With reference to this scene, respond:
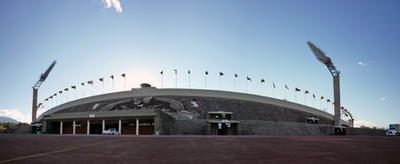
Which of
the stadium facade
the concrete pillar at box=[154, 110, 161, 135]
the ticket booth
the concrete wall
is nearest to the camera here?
the concrete pillar at box=[154, 110, 161, 135]

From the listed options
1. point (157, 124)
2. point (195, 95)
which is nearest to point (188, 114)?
point (157, 124)

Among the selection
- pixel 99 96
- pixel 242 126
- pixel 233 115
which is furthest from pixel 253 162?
pixel 99 96

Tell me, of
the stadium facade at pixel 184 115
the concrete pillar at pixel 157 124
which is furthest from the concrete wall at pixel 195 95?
the concrete pillar at pixel 157 124

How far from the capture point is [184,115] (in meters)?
55.3

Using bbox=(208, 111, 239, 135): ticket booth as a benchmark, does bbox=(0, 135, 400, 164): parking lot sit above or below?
above

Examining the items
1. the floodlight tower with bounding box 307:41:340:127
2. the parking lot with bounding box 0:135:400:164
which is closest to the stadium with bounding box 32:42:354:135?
the floodlight tower with bounding box 307:41:340:127

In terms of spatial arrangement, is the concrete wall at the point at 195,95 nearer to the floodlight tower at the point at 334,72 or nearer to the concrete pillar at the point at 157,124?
the floodlight tower at the point at 334,72

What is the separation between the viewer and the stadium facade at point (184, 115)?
47875 millimetres

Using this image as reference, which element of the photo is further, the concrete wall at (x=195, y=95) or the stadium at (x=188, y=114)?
the concrete wall at (x=195, y=95)

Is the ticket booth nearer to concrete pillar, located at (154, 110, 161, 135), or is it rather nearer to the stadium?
the stadium

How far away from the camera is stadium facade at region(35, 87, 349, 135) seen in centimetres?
4788

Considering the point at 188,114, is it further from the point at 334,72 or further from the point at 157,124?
the point at 334,72

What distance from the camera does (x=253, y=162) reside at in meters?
8.95

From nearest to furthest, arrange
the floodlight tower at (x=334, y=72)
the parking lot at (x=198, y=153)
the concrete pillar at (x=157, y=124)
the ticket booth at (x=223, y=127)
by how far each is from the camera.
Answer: the parking lot at (x=198, y=153)
the concrete pillar at (x=157, y=124)
the ticket booth at (x=223, y=127)
the floodlight tower at (x=334, y=72)
